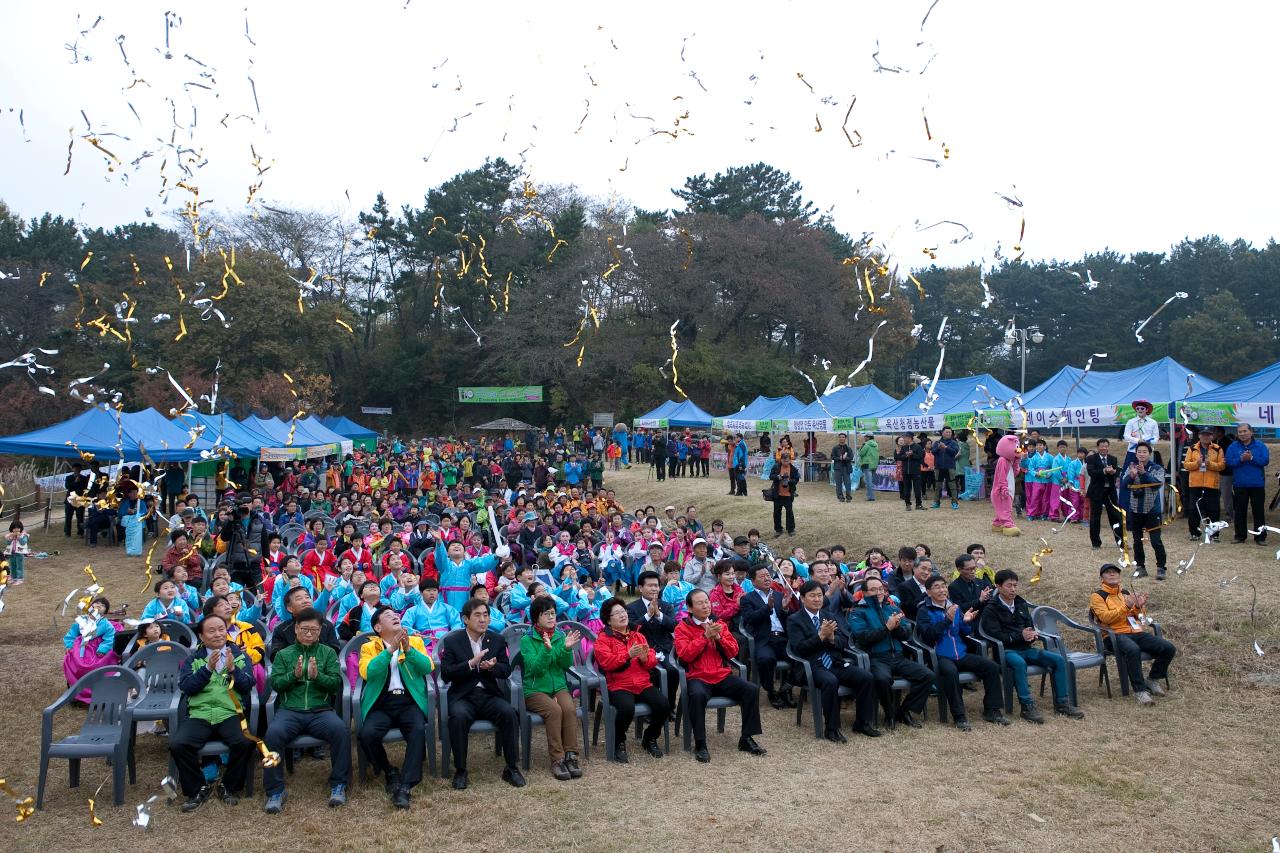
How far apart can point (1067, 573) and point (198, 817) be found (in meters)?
8.44

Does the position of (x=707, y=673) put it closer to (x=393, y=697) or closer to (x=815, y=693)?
(x=815, y=693)

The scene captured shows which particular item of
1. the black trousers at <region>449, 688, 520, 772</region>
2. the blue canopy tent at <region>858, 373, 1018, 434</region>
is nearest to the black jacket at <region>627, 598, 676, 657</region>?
the black trousers at <region>449, 688, 520, 772</region>

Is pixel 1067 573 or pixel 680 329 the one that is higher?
pixel 680 329

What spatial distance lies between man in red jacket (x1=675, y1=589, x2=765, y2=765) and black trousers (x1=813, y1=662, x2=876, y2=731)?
0.57 m

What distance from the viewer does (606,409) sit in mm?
40969

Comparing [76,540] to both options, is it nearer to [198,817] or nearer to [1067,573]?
[198,817]

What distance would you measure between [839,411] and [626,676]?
52.7 ft

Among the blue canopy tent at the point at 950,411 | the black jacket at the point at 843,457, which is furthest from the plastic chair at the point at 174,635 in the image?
the black jacket at the point at 843,457

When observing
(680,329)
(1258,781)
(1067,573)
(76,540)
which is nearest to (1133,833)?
(1258,781)

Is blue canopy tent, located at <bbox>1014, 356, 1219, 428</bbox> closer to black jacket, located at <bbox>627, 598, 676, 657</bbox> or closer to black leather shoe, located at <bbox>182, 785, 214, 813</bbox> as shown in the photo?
black jacket, located at <bbox>627, 598, 676, 657</bbox>

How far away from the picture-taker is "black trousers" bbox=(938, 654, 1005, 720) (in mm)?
6316

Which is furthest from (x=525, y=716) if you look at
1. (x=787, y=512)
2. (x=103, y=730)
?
(x=787, y=512)

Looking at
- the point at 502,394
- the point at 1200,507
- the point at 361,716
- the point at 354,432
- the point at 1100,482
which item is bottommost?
the point at 361,716

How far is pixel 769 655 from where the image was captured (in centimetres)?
670
